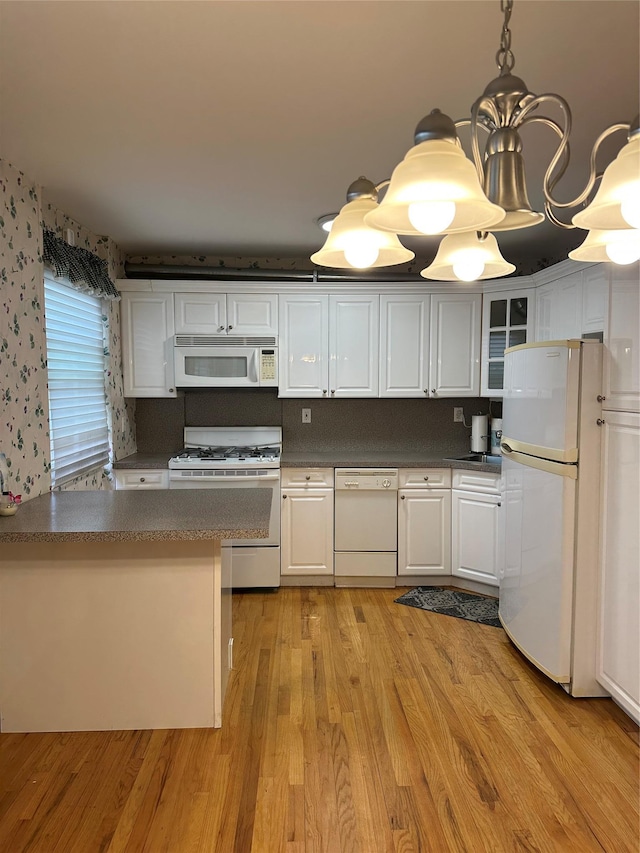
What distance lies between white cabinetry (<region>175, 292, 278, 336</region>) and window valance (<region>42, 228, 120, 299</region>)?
482mm

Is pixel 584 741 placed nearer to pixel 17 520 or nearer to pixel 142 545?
pixel 142 545

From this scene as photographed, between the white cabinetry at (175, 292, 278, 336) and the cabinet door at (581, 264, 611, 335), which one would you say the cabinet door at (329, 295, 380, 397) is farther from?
the cabinet door at (581, 264, 611, 335)

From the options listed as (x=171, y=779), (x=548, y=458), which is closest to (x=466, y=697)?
(x=548, y=458)

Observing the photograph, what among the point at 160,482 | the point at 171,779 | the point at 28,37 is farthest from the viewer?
the point at 160,482

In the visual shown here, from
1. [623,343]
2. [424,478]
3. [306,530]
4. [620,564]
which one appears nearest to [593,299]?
[623,343]

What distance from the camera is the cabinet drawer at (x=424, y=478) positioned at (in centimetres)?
402

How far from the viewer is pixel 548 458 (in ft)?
8.92

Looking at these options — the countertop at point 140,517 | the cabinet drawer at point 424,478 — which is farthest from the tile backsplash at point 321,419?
the countertop at point 140,517

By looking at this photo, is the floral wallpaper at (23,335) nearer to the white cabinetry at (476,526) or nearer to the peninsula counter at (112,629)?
the peninsula counter at (112,629)

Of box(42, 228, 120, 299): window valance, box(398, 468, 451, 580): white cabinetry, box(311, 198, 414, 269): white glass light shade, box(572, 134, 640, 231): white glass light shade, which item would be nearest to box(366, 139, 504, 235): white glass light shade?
box(572, 134, 640, 231): white glass light shade

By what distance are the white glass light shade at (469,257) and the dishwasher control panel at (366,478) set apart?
2606mm

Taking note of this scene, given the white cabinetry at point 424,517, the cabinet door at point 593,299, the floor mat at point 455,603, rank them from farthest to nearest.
A: the white cabinetry at point 424,517 → the floor mat at point 455,603 → the cabinet door at point 593,299

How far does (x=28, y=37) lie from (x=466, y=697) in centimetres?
302

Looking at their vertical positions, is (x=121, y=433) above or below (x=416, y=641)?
above
